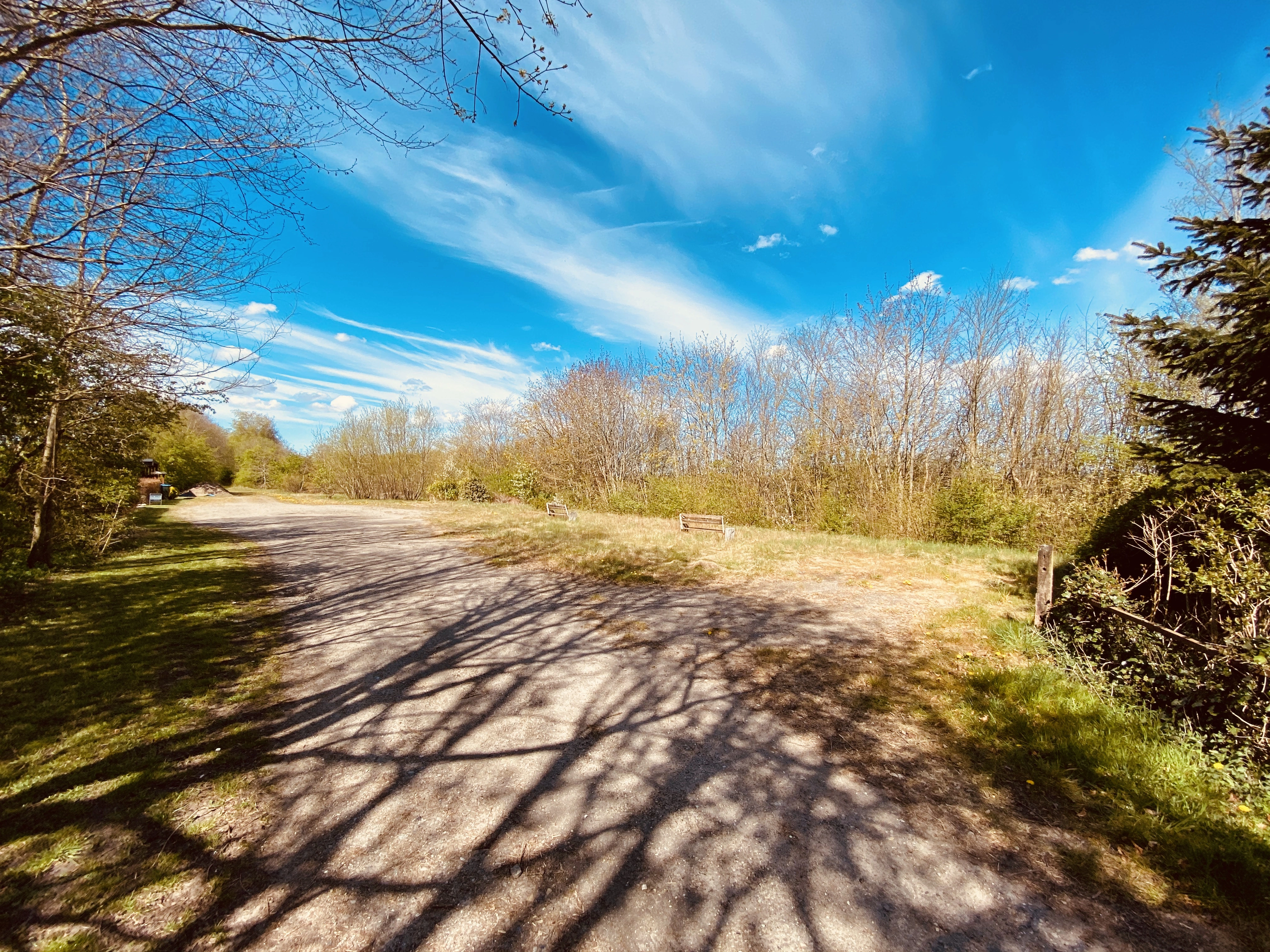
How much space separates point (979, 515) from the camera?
11.4 meters

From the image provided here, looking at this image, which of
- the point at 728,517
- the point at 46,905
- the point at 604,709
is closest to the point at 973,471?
the point at 728,517

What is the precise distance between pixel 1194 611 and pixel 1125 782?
1.56m

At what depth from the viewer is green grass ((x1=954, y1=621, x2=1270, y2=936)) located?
7.25 ft

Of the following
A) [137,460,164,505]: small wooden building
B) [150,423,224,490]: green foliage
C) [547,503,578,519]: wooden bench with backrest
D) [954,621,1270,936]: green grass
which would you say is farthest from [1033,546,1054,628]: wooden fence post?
[150,423,224,490]: green foliage

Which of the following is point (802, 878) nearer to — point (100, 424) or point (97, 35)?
point (97, 35)

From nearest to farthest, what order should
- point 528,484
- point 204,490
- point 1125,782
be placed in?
point 1125,782, point 528,484, point 204,490

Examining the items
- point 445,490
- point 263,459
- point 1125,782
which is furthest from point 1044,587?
point 263,459

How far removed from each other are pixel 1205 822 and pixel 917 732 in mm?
1333

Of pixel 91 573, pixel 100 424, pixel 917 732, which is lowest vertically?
pixel 91 573

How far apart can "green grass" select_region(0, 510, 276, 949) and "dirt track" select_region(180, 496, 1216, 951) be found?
301 mm

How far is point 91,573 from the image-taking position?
7570 mm

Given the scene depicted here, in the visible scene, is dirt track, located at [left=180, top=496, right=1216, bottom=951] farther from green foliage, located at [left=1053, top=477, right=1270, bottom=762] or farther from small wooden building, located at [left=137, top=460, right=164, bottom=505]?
small wooden building, located at [left=137, top=460, right=164, bottom=505]

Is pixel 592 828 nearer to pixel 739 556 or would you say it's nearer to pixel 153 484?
pixel 739 556

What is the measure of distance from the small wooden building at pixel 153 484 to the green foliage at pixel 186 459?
43cm
